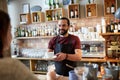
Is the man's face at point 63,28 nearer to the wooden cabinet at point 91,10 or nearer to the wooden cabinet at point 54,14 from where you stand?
the wooden cabinet at point 91,10

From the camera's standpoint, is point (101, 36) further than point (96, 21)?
No

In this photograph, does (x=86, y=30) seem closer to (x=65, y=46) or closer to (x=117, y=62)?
(x=117, y=62)

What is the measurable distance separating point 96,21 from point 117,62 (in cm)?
124

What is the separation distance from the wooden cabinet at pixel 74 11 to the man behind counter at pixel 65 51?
199 cm

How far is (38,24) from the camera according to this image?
574 cm

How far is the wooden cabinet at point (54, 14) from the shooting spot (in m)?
5.31

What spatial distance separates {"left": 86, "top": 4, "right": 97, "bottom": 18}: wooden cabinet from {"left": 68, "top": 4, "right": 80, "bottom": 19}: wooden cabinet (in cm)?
25

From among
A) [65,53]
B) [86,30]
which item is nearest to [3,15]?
[65,53]

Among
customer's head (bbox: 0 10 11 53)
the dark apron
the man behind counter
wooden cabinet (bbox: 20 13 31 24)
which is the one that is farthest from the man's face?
wooden cabinet (bbox: 20 13 31 24)

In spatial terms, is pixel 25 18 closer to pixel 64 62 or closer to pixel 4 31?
pixel 64 62

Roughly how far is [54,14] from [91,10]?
105 centimetres

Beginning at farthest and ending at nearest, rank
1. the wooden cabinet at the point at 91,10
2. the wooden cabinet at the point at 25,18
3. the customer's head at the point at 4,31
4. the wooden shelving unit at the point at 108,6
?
the wooden cabinet at the point at 25,18 < the wooden cabinet at the point at 91,10 < the wooden shelving unit at the point at 108,6 < the customer's head at the point at 4,31

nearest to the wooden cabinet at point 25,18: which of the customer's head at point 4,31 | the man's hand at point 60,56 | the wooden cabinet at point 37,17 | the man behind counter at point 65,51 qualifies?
the wooden cabinet at point 37,17

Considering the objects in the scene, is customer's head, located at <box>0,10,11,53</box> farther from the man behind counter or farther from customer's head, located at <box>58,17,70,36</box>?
customer's head, located at <box>58,17,70,36</box>
